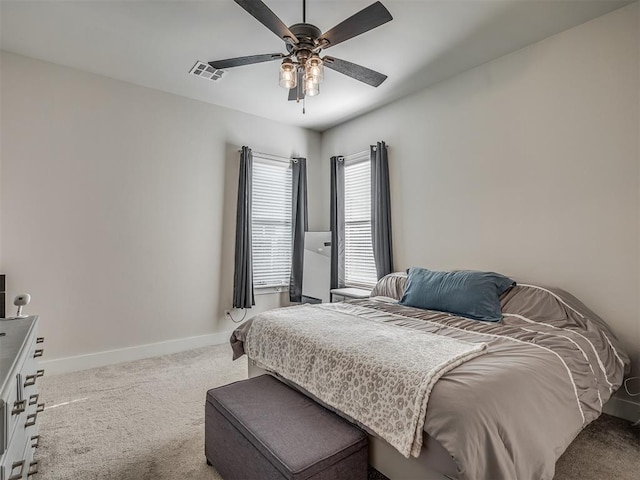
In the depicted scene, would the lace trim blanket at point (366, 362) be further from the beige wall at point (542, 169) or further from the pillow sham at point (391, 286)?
the beige wall at point (542, 169)

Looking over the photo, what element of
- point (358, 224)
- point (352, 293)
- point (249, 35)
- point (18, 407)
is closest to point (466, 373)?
point (18, 407)

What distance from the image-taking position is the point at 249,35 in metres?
2.66

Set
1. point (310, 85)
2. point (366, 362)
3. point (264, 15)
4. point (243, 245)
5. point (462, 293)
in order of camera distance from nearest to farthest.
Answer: point (366, 362) → point (264, 15) → point (310, 85) → point (462, 293) → point (243, 245)

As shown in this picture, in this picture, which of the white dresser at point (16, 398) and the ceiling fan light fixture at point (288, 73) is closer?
the white dresser at point (16, 398)

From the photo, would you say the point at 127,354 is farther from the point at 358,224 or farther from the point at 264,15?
the point at 264,15

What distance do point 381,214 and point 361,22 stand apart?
225cm

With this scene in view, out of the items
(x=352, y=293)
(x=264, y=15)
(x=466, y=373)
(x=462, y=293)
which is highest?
(x=264, y=15)

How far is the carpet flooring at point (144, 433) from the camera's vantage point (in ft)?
5.97

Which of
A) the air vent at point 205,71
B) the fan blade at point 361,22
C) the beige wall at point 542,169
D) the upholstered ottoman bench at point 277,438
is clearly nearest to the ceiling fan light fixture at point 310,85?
the fan blade at point 361,22

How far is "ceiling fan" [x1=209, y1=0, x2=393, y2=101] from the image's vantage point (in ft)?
6.02

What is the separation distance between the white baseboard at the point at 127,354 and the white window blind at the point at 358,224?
70.9 inches

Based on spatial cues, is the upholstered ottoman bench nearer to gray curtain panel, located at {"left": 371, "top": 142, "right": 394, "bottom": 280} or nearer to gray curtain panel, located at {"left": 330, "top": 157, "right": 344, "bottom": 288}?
gray curtain panel, located at {"left": 371, "top": 142, "right": 394, "bottom": 280}

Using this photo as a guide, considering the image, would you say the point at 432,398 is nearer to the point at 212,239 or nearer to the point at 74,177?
the point at 212,239

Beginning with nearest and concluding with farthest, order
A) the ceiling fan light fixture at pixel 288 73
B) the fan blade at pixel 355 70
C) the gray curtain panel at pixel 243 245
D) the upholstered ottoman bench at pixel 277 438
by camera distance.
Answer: the upholstered ottoman bench at pixel 277 438 → the ceiling fan light fixture at pixel 288 73 → the fan blade at pixel 355 70 → the gray curtain panel at pixel 243 245
